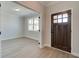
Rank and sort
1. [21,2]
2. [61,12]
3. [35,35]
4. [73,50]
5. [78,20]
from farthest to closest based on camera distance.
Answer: [35,35] → [61,12] → [73,50] → [78,20] → [21,2]

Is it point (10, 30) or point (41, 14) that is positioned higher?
point (41, 14)

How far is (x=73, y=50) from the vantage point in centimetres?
303

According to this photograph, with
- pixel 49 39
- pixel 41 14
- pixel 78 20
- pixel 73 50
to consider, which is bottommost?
pixel 73 50

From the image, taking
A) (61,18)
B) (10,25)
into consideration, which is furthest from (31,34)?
(61,18)

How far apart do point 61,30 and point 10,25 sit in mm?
5112

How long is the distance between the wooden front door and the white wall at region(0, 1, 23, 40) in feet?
14.0

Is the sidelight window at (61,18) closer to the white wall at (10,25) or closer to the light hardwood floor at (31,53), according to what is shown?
the light hardwood floor at (31,53)

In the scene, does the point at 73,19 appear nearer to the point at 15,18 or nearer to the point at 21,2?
the point at 21,2

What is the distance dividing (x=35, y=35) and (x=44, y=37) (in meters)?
2.46

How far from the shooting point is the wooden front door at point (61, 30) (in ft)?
10.6

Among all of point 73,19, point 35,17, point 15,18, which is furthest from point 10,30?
point 73,19

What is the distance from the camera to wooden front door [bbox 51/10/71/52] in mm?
3224

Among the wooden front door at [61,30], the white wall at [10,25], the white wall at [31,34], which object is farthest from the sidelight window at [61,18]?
the white wall at [10,25]

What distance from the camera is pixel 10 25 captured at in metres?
6.74
